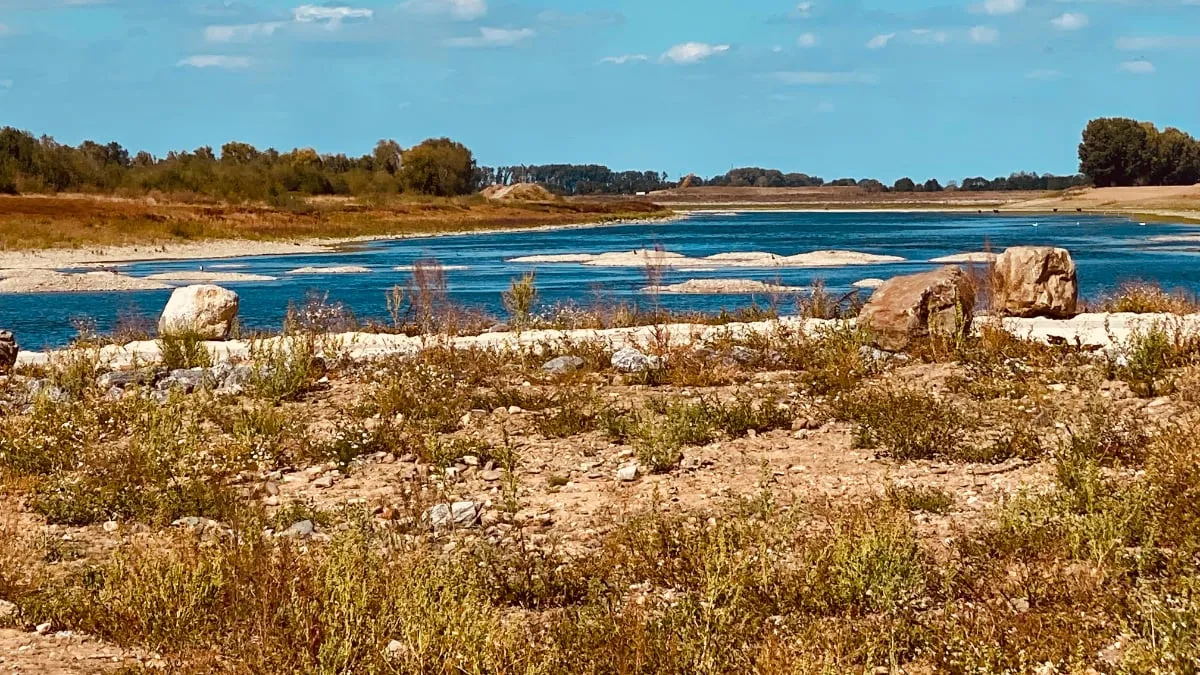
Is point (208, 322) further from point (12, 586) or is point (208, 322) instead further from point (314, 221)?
point (314, 221)

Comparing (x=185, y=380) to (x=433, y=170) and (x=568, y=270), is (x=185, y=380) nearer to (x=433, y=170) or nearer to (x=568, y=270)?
(x=568, y=270)

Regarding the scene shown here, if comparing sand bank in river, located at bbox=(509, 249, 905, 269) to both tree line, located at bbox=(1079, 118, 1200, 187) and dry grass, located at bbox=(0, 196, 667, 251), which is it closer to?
dry grass, located at bbox=(0, 196, 667, 251)

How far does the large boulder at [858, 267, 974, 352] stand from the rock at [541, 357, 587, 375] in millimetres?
3363

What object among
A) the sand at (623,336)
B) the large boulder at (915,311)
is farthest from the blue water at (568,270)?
the large boulder at (915,311)

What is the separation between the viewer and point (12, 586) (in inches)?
261

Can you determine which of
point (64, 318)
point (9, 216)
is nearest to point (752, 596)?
point (64, 318)

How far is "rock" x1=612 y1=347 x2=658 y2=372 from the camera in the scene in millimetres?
13255

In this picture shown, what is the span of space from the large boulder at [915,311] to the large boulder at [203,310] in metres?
9.35

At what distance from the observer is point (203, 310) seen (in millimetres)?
18578

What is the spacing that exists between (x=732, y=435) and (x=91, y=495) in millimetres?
4694

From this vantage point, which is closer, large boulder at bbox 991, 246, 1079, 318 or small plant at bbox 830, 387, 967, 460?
small plant at bbox 830, 387, 967, 460

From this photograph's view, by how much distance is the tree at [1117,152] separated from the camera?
150 m

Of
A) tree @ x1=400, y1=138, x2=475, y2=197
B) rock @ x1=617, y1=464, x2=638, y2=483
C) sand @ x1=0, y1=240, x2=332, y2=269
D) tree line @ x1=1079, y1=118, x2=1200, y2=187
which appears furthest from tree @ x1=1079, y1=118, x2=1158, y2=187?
rock @ x1=617, y1=464, x2=638, y2=483

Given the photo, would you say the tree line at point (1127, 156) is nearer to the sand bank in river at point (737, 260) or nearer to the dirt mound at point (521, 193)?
the dirt mound at point (521, 193)
